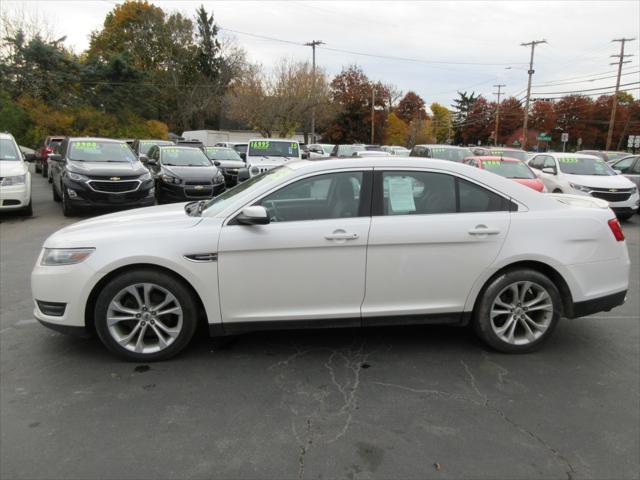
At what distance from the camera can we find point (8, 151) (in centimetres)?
1073

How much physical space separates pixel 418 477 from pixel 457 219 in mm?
1997

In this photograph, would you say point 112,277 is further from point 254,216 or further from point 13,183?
point 13,183

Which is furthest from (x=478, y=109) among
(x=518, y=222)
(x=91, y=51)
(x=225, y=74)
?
(x=518, y=222)

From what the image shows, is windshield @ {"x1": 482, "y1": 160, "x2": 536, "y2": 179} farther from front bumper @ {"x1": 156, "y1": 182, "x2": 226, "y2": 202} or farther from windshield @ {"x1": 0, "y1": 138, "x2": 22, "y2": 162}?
windshield @ {"x1": 0, "y1": 138, "x2": 22, "y2": 162}

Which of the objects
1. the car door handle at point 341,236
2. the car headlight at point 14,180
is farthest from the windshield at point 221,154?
the car door handle at point 341,236

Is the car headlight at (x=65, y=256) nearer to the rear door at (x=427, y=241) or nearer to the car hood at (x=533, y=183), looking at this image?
the rear door at (x=427, y=241)

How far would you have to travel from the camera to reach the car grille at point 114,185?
10.4m

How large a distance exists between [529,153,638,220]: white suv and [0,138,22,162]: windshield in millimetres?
12333

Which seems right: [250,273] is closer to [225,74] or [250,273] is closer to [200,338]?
[200,338]

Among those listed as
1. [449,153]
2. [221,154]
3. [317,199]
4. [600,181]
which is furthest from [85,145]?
[600,181]

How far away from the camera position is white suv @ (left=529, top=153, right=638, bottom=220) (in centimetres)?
1166

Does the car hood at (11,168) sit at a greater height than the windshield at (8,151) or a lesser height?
lesser

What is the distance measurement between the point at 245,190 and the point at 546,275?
2594 mm

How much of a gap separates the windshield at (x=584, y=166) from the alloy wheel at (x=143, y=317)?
11.7m
